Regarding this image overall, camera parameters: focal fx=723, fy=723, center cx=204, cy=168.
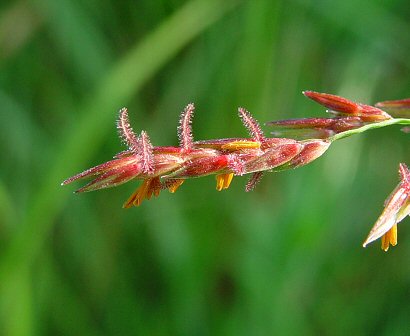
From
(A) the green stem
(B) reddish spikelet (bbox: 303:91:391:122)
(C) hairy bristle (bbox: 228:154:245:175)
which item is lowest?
(C) hairy bristle (bbox: 228:154:245:175)

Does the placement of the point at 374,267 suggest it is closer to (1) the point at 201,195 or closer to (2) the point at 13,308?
(1) the point at 201,195

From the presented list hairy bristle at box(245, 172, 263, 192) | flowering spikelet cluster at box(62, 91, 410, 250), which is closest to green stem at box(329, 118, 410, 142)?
flowering spikelet cluster at box(62, 91, 410, 250)

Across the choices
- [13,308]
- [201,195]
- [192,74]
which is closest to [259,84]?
[192,74]

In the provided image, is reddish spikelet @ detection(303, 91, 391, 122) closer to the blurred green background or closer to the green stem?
the green stem

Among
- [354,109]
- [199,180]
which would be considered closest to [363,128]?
[354,109]

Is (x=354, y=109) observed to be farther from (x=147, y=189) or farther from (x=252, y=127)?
(x=147, y=189)

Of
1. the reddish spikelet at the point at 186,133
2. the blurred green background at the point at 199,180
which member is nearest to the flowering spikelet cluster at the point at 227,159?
the reddish spikelet at the point at 186,133
